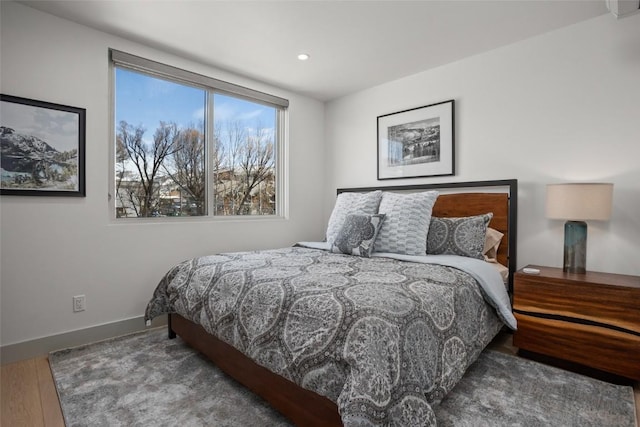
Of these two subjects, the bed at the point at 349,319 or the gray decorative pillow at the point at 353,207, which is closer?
the bed at the point at 349,319

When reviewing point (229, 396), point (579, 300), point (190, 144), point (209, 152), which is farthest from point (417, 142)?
point (229, 396)

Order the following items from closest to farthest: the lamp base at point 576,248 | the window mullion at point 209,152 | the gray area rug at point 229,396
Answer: the gray area rug at point 229,396 → the lamp base at point 576,248 → the window mullion at point 209,152

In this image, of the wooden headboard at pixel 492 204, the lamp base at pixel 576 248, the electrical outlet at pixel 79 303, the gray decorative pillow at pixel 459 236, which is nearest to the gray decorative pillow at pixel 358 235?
the gray decorative pillow at pixel 459 236

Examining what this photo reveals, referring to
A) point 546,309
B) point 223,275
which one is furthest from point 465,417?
point 223,275

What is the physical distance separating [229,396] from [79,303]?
1.52 meters

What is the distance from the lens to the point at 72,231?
2432 mm

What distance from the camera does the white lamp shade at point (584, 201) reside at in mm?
2117

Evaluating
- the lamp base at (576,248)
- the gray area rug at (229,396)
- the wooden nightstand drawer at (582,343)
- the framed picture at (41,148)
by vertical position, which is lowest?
the gray area rug at (229,396)

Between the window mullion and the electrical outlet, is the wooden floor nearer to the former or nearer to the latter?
the electrical outlet

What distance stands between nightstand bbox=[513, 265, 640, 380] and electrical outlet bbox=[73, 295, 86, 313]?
3.12 meters

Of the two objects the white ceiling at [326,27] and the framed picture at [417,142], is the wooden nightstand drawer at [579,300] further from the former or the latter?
the white ceiling at [326,27]

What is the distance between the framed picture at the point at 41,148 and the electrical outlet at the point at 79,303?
77cm

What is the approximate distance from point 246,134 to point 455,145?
221 centimetres

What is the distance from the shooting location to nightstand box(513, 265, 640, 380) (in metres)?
1.86
